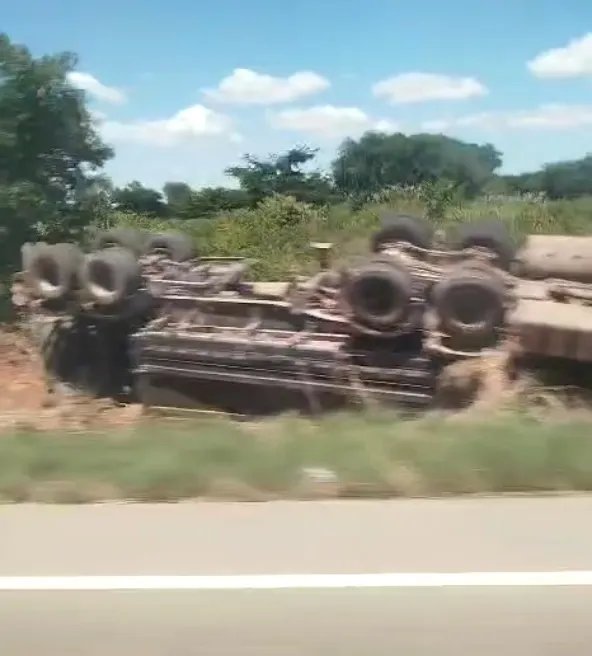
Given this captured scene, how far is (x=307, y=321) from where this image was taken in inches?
557

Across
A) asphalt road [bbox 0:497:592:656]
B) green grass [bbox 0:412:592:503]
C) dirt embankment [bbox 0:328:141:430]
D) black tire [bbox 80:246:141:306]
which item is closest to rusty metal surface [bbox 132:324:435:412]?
dirt embankment [bbox 0:328:141:430]

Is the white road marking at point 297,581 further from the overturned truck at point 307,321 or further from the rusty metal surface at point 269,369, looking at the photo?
the rusty metal surface at point 269,369

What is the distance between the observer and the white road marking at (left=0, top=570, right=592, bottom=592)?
4.46m

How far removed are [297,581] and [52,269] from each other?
1253 cm

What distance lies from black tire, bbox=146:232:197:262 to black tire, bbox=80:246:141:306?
93.6 inches

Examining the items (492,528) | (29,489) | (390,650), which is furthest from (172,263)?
(390,650)

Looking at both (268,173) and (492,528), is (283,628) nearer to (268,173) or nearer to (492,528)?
(492,528)

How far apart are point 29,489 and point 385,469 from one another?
6.45 ft

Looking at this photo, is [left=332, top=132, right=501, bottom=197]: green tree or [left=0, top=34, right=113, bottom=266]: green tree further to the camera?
[left=332, top=132, right=501, bottom=197]: green tree

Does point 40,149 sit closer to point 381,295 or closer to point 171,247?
point 171,247

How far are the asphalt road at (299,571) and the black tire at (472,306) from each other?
24.8 feet

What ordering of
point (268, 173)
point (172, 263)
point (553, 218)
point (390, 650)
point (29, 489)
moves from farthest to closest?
point (268, 173)
point (553, 218)
point (172, 263)
point (29, 489)
point (390, 650)

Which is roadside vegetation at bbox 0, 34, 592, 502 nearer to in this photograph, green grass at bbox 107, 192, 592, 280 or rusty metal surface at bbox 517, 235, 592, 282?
green grass at bbox 107, 192, 592, 280

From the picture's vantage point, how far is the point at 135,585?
4488mm
